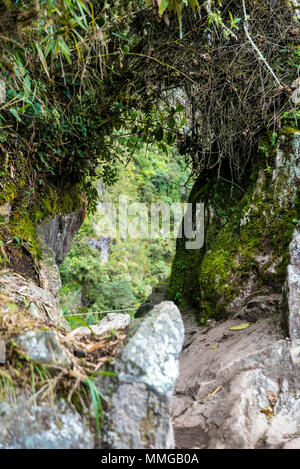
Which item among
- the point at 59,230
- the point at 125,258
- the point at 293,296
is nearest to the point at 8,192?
the point at 59,230

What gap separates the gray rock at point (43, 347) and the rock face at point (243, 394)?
698 millimetres

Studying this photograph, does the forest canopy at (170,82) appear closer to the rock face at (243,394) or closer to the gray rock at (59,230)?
the gray rock at (59,230)

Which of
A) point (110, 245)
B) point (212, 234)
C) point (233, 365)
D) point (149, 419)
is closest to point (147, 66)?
point (212, 234)

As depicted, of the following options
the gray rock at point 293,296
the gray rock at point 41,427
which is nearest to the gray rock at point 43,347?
the gray rock at point 41,427

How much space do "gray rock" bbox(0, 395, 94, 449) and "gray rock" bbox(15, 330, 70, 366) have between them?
156mm

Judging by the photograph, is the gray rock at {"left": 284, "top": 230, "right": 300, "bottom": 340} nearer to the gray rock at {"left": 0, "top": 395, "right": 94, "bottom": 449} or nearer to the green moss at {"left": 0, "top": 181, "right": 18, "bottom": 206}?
the gray rock at {"left": 0, "top": 395, "right": 94, "bottom": 449}

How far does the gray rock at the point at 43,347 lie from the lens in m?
1.50

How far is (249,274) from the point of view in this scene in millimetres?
3387

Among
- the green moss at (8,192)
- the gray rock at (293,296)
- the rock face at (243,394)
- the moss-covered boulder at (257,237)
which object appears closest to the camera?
the rock face at (243,394)

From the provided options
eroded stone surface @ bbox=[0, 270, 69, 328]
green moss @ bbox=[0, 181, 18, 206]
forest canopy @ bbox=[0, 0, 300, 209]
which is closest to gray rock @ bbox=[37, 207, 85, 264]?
forest canopy @ bbox=[0, 0, 300, 209]

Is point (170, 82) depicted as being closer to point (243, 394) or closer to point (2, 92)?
point (2, 92)

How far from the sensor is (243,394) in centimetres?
195
